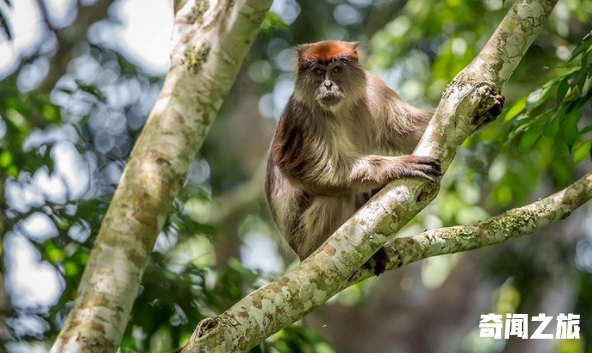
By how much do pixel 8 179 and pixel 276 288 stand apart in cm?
325

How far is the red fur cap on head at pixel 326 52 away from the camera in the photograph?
5.75 metres

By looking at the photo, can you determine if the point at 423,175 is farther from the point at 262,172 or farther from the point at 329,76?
the point at 262,172

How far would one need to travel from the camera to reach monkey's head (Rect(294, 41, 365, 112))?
5.62 meters

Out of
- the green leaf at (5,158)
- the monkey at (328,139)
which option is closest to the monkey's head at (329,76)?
the monkey at (328,139)

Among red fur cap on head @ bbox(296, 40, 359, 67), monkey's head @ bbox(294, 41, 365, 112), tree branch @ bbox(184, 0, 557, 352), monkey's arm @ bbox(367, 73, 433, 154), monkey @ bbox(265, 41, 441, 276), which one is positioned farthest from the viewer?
monkey's arm @ bbox(367, 73, 433, 154)

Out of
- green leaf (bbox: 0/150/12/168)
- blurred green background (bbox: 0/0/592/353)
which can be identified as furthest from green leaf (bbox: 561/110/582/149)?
green leaf (bbox: 0/150/12/168)

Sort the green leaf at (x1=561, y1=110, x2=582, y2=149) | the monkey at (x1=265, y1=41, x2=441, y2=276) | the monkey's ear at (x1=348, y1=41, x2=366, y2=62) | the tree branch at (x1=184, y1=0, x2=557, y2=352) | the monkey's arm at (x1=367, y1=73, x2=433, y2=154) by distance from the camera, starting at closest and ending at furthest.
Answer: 1. the tree branch at (x1=184, y1=0, x2=557, y2=352)
2. the green leaf at (x1=561, y1=110, x2=582, y2=149)
3. the monkey at (x1=265, y1=41, x2=441, y2=276)
4. the monkey's arm at (x1=367, y1=73, x2=433, y2=154)
5. the monkey's ear at (x1=348, y1=41, x2=366, y2=62)

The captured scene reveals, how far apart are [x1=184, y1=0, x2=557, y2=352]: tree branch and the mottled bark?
792mm

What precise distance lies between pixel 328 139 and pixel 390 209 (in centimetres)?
158

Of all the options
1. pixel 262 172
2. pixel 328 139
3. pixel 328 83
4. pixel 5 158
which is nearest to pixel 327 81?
pixel 328 83

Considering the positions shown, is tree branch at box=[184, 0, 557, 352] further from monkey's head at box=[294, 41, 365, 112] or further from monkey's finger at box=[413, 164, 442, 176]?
monkey's head at box=[294, 41, 365, 112]

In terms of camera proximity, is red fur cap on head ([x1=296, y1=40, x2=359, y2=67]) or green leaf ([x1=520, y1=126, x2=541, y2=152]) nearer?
green leaf ([x1=520, y1=126, x2=541, y2=152])

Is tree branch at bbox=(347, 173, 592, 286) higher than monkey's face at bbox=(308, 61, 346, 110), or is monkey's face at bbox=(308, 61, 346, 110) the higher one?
monkey's face at bbox=(308, 61, 346, 110)

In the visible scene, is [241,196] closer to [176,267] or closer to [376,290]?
[376,290]
